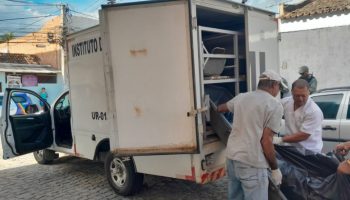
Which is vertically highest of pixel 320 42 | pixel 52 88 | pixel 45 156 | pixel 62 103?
pixel 320 42

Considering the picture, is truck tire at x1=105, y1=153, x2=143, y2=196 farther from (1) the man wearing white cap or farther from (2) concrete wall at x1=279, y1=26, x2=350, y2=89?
(2) concrete wall at x1=279, y1=26, x2=350, y2=89

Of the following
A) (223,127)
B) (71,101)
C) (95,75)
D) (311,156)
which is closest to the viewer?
(311,156)

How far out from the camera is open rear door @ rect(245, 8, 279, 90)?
15.4 feet

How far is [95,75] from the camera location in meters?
5.15

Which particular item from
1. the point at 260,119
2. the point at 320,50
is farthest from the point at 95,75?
the point at 320,50

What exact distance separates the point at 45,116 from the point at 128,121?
A: 3078 mm

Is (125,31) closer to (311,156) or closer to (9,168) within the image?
(311,156)

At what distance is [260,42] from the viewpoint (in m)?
4.88

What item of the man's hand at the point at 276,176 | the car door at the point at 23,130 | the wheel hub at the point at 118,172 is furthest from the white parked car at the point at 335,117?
the car door at the point at 23,130

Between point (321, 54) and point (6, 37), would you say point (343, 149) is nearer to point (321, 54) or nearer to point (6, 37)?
point (321, 54)

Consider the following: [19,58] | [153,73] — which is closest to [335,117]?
[153,73]

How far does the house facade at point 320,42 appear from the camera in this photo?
1285cm

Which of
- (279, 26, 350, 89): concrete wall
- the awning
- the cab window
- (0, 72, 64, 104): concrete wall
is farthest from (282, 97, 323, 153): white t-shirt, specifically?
(0, 72, 64, 104): concrete wall

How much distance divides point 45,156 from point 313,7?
39.9 feet
